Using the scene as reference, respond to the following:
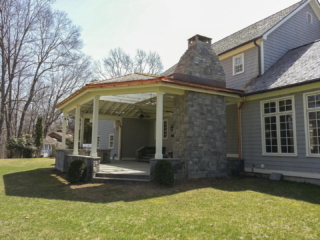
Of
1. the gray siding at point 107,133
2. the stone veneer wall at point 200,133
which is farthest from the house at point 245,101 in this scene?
the gray siding at point 107,133

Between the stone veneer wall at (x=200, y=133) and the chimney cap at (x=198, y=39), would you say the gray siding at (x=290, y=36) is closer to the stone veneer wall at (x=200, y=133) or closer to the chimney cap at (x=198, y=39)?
the chimney cap at (x=198, y=39)

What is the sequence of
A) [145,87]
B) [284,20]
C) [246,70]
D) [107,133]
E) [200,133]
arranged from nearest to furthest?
[145,87], [200,133], [246,70], [284,20], [107,133]

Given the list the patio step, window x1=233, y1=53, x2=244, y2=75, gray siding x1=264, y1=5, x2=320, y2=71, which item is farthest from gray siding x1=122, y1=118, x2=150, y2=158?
gray siding x1=264, y1=5, x2=320, y2=71

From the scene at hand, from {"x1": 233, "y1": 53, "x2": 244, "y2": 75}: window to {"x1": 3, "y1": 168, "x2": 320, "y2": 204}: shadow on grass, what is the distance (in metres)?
5.82

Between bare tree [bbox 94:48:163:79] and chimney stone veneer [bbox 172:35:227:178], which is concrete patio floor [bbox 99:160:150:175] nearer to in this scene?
chimney stone veneer [bbox 172:35:227:178]

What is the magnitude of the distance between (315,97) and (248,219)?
5.37 metres

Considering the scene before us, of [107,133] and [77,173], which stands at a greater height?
[107,133]

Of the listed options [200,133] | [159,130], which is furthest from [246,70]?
[159,130]

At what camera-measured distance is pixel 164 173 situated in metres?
7.44

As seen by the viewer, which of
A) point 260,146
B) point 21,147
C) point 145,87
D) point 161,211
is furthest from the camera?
point 21,147

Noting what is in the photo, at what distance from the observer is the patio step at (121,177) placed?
7958 mm

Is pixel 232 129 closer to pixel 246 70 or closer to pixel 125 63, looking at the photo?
pixel 246 70

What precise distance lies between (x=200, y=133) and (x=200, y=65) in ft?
9.11

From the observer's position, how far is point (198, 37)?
10148 millimetres
